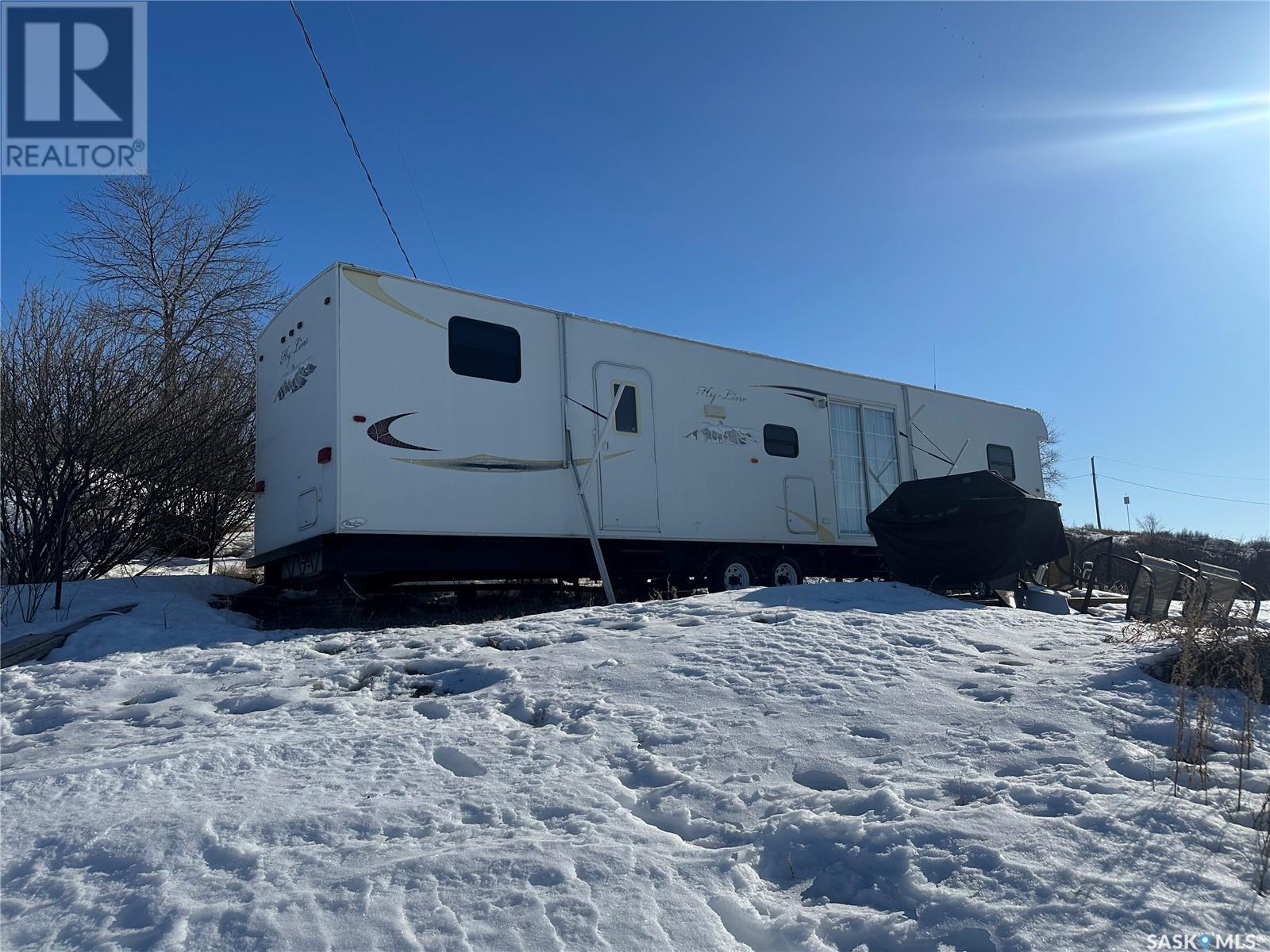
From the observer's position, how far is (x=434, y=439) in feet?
25.7

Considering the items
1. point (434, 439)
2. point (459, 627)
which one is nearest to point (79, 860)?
point (459, 627)

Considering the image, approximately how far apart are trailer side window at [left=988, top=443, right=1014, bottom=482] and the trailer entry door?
23.5 feet

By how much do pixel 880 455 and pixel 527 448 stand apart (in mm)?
5950

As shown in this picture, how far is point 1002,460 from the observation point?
14.5m

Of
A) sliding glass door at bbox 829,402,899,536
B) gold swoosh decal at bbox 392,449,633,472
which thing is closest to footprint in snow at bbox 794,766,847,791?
gold swoosh decal at bbox 392,449,633,472

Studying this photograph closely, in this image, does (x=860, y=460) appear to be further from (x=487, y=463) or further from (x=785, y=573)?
(x=487, y=463)

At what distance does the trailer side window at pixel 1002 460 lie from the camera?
1425 cm

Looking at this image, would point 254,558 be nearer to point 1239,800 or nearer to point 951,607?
point 951,607

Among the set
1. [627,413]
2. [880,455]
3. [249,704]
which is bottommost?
[249,704]

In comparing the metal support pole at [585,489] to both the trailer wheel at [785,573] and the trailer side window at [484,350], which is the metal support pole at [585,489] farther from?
the trailer wheel at [785,573]

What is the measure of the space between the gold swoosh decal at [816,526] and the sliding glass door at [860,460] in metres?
0.28

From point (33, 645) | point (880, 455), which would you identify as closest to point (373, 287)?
point (33, 645)

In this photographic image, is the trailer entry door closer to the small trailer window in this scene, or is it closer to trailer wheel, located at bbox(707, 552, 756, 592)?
the small trailer window

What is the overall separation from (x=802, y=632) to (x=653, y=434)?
13.6 feet
